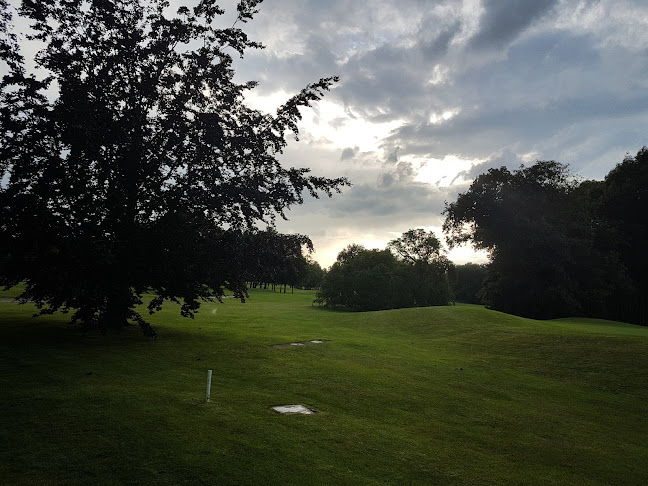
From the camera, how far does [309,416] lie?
8422 mm

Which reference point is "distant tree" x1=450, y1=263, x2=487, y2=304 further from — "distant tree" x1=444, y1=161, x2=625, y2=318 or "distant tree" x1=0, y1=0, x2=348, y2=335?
"distant tree" x1=0, y1=0, x2=348, y2=335

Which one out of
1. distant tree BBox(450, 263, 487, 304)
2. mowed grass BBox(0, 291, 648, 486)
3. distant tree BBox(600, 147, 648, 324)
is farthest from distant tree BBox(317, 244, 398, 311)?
distant tree BBox(450, 263, 487, 304)

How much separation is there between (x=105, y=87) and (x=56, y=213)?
6.10m

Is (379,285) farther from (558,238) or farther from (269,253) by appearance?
(269,253)

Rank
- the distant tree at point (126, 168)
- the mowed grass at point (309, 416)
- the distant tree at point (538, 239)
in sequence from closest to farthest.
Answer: the mowed grass at point (309, 416) → the distant tree at point (126, 168) → the distant tree at point (538, 239)

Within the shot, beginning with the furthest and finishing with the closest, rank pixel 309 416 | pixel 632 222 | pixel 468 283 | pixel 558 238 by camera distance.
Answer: pixel 468 283
pixel 632 222
pixel 558 238
pixel 309 416

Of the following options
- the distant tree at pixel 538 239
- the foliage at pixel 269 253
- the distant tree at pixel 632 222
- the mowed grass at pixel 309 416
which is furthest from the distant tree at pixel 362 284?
the foliage at pixel 269 253

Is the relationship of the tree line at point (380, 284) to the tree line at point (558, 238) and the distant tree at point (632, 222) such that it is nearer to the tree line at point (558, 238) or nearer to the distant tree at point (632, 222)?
the tree line at point (558, 238)

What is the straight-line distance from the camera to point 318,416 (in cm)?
848

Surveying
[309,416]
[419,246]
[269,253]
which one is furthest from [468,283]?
[309,416]

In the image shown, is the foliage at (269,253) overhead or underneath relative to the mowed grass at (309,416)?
overhead

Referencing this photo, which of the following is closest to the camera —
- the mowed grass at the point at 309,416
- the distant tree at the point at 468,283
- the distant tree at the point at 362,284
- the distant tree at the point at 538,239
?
the mowed grass at the point at 309,416

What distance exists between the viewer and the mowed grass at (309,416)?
590cm

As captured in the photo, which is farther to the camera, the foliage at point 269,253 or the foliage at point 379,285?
the foliage at point 379,285
